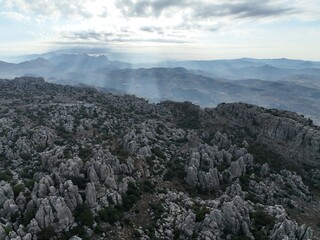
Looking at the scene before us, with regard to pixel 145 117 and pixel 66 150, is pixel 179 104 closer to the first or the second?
pixel 145 117

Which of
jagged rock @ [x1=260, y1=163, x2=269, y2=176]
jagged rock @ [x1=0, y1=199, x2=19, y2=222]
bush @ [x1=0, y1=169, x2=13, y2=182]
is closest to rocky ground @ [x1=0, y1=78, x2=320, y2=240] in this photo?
jagged rock @ [x1=0, y1=199, x2=19, y2=222]

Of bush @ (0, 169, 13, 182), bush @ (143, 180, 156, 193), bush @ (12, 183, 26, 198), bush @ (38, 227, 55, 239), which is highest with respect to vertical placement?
bush @ (12, 183, 26, 198)

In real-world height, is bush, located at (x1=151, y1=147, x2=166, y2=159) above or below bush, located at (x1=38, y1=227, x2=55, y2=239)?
below

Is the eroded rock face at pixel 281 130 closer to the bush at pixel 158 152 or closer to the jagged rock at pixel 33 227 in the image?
the bush at pixel 158 152

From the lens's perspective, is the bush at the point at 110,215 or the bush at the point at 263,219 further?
the bush at the point at 263,219

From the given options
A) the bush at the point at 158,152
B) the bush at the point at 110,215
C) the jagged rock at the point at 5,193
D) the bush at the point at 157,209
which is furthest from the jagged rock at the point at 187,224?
the bush at the point at 158,152

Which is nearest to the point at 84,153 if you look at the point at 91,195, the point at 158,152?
the point at 91,195

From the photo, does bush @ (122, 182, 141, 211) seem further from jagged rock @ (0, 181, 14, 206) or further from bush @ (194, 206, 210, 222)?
jagged rock @ (0, 181, 14, 206)

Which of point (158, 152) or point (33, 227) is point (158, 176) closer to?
point (158, 152)

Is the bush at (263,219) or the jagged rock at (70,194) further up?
the jagged rock at (70,194)

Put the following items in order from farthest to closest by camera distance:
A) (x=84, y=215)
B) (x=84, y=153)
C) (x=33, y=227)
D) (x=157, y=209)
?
(x=84, y=153) < (x=157, y=209) < (x=84, y=215) < (x=33, y=227)
